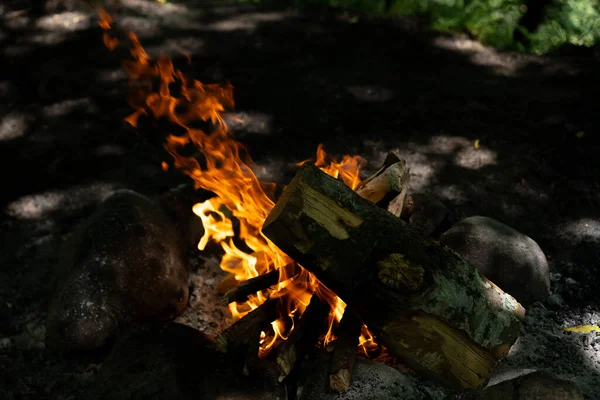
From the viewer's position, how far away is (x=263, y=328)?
279 cm

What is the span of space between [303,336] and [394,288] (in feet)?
1.84

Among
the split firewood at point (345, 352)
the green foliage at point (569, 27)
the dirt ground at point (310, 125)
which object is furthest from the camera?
the green foliage at point (569, 27)

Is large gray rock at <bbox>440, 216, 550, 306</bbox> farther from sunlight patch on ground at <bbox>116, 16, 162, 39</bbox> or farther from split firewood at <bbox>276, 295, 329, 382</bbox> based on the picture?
sunlight patch on ground at <bbox>116, 16, 162, 39</bbox>

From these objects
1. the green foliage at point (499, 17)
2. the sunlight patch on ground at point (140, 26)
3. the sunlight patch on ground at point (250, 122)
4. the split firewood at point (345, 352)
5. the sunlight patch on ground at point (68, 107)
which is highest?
the green foliage at point (499, 17)

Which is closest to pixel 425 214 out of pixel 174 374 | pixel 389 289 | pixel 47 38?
pixel 389 289

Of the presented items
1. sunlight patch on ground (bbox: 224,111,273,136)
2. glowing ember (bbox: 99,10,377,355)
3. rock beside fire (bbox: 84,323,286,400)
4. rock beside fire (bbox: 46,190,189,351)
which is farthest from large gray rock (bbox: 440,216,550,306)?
sunlight patch on ground (bbox: 224,111,273,136)

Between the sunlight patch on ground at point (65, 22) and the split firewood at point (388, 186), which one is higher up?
the split firewood at point (388, 186)

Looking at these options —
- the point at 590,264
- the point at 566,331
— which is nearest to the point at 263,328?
the point at 566,331

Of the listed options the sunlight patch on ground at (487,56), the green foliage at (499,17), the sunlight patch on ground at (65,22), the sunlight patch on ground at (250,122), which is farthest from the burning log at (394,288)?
the sunlight patch on ground at (65,22)

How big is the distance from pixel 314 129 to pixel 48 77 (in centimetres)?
283

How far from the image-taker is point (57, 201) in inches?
176

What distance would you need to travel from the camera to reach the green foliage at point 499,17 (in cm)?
616

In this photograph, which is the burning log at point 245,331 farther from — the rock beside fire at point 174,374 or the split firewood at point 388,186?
the split firewood at point 388,186

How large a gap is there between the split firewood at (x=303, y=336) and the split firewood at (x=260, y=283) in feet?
0.68
